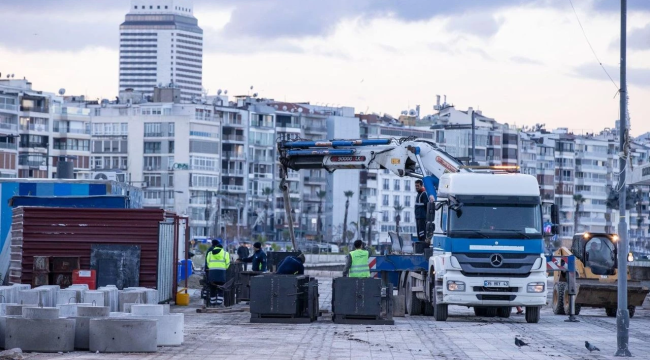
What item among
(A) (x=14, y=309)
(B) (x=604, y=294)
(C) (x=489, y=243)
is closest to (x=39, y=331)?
(A) (x=14, y=309)

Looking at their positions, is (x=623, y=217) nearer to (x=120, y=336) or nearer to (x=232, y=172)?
(x=120, y=336)

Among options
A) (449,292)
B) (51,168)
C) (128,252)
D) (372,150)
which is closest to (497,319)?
(449,292)

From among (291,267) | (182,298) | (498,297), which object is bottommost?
(182,298)

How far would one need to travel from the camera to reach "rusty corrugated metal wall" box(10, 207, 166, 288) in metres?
35.4

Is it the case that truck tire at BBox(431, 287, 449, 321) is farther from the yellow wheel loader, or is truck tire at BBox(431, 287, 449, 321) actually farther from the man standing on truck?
the yellow wheel loader

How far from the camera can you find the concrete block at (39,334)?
2138 centimetres

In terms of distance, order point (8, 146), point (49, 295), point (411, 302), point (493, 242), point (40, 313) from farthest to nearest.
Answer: point (8, 146) < point (411, 302) < point (493, 242) < point (49, 295) < point (40, 313)

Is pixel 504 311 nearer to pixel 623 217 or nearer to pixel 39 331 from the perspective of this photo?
pixel 623 217

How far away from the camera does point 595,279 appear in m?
36.3

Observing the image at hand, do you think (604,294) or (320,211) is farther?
(320,211)

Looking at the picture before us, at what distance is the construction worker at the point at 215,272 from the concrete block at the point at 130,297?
9.00 meters

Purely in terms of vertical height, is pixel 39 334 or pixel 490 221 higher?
pixel 490 221

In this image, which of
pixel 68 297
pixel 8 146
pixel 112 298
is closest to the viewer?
pixel 68 297

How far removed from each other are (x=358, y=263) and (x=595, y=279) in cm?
790
